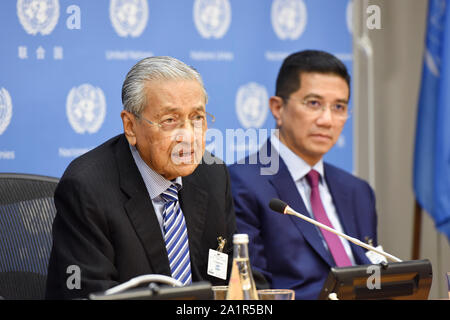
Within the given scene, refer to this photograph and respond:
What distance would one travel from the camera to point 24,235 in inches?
83.0

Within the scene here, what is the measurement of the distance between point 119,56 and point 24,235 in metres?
1.30

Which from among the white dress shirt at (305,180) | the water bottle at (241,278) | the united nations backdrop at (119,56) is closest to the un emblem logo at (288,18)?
the united nations backdrop at (119,56)

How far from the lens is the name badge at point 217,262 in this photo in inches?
78.7

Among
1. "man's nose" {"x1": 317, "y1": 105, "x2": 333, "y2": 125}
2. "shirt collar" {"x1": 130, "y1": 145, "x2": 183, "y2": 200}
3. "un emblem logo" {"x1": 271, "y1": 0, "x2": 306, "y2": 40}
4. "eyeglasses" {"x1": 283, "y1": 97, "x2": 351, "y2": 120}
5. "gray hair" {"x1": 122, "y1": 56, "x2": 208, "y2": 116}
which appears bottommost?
"shirt collar" {"x1": 130, "y1": 145, "x2": 183, "y2": 200}

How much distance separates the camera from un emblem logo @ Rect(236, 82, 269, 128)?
3.47m

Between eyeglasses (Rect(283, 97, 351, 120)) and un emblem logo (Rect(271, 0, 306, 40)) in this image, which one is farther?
un emblem logo (Rect(271, 0, 306, 40))

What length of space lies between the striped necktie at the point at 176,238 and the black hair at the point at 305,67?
1.19 metres

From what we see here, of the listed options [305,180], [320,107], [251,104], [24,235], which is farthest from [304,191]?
[24,235]

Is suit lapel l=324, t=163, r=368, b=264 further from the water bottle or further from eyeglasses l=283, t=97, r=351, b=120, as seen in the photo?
the water bottle

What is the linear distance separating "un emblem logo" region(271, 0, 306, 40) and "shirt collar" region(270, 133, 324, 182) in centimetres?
86

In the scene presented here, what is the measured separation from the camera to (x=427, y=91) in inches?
153

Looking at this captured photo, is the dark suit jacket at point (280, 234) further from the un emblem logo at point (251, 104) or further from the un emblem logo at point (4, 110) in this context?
the un emblem logo at point (4, 110)

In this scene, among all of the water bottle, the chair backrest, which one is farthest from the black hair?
the water bottle

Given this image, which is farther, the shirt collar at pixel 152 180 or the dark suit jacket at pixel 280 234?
the dark suit jacket at pixel 280 234
